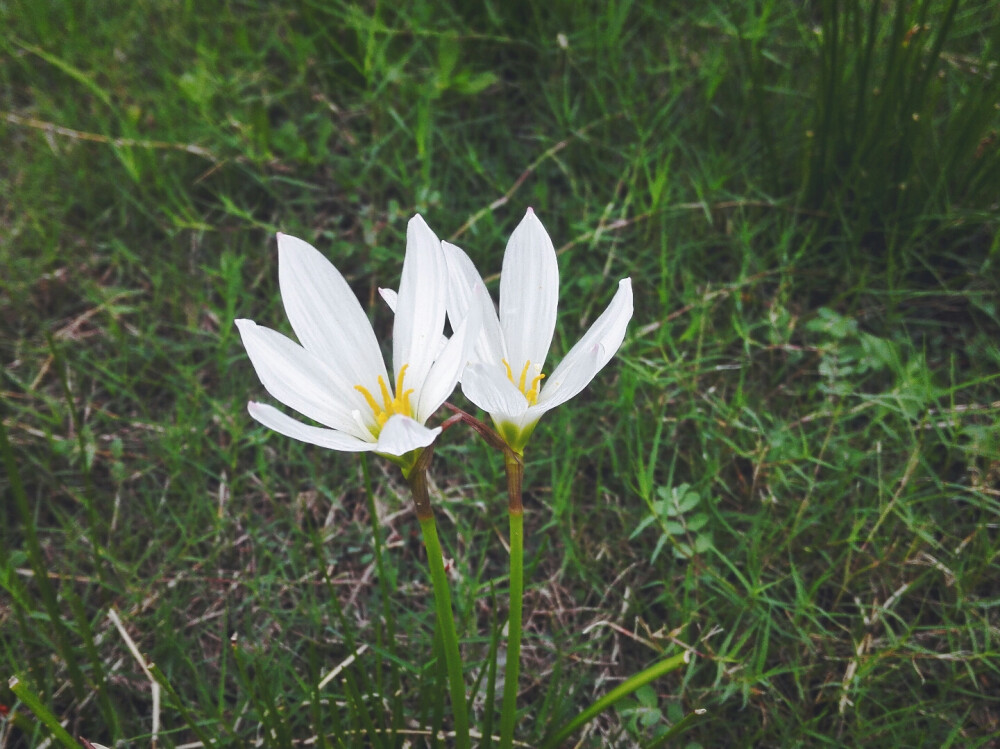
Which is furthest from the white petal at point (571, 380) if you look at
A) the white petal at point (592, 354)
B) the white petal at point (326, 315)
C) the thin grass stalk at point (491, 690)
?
the thin grass stalk at point (491, 690)

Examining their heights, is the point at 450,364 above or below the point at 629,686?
above

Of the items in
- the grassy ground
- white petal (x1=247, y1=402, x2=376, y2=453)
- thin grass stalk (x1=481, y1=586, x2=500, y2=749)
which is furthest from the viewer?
the grassy ground

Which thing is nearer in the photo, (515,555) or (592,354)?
(592,354)

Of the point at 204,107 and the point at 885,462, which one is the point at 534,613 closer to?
the point at 885,462

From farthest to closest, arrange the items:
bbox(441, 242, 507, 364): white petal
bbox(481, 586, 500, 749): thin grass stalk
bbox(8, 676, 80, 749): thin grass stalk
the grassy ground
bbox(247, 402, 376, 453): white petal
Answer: the grassy ground < bbox(481, 586, 500, 749): thin grass stalk < bbox(441, 242, 507, 364): white petal < bbox(8, 676, 80, 749): thin grass stalk < bbox(247, 402, 376, 453): white petal

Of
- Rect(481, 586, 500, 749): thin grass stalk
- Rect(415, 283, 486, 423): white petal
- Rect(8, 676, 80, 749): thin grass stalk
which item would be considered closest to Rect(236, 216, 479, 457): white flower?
Rect(415, 283, 486, 423): white petal

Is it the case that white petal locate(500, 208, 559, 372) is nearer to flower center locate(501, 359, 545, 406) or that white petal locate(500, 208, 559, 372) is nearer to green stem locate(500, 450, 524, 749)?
flower center locate(501, 359, 545, 406)

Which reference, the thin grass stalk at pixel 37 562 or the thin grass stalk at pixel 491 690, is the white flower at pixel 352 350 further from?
the thin grass stalk at pixel 37 562

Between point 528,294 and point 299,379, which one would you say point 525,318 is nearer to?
point 528,294

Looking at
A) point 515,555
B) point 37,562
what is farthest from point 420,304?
point 37,562
